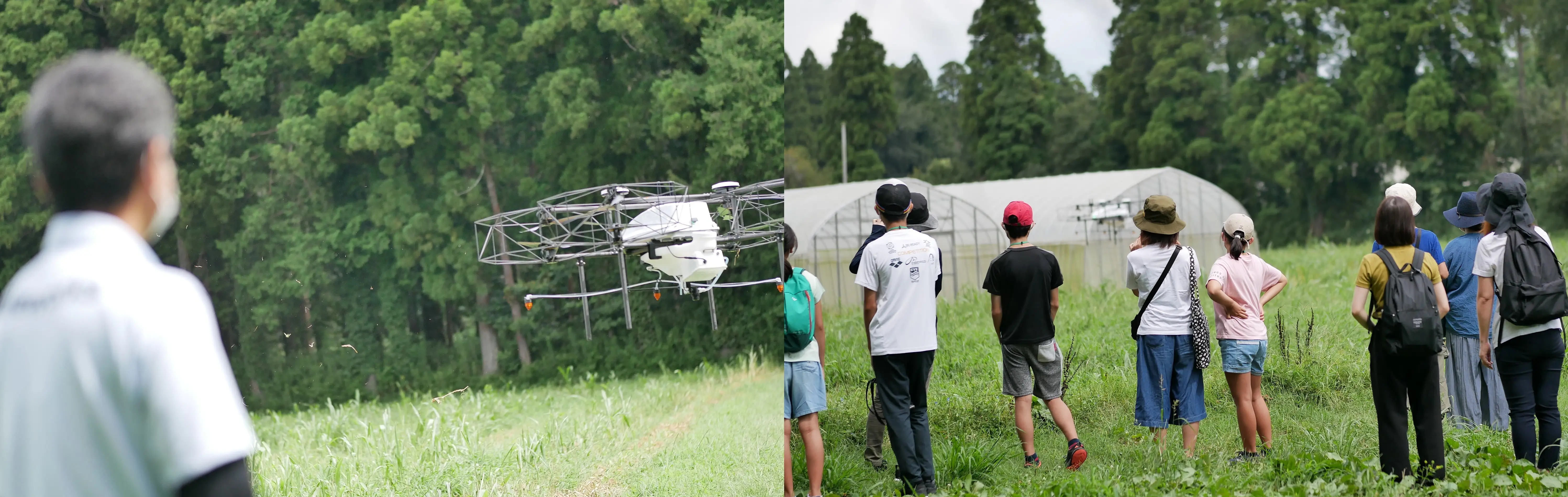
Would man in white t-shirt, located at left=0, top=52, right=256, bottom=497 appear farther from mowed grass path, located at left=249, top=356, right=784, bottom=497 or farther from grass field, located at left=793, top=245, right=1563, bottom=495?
mowed grass path, located at left=249, top=356, right=784, bottom=497

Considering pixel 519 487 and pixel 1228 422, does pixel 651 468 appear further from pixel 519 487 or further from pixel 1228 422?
pixel 1228 422

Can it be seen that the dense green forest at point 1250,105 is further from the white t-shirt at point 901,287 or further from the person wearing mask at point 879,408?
the white t-shirt at point 901,287

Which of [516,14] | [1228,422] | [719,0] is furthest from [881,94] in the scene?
[516,14]

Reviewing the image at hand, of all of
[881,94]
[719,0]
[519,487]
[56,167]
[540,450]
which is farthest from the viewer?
[719,0]

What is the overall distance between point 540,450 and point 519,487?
413 millimetres

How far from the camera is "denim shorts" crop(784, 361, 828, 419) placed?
4113 mm

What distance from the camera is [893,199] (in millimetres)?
4105

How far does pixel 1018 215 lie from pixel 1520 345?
7.15 ft

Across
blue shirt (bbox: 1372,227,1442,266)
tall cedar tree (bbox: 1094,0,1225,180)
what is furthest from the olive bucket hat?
tall cedar tree (bbox: 1094,0,1225,180)

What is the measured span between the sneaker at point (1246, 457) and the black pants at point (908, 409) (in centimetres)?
150

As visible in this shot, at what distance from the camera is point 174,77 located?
7.36m

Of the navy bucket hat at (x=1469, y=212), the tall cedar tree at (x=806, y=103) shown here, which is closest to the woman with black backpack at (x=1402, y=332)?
the navy bucket hat at (x=1469, y=212)

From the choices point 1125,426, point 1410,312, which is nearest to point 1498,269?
point 1410,312

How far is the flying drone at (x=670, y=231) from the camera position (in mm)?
5902
